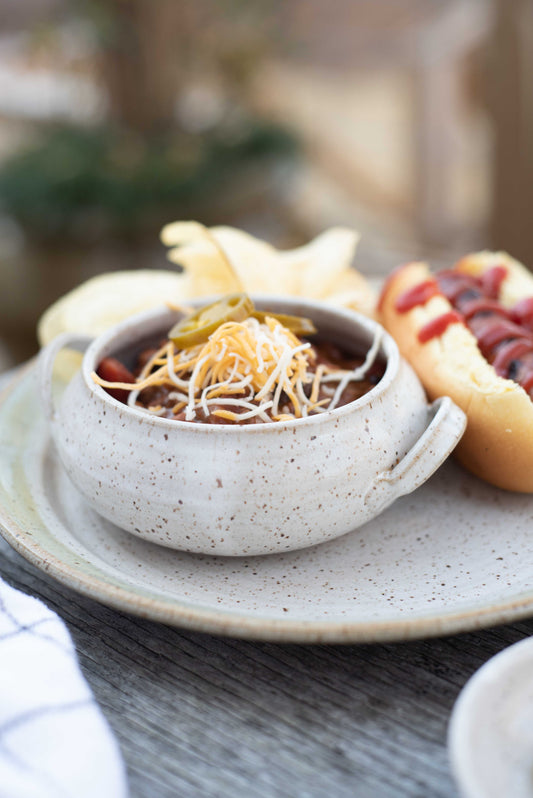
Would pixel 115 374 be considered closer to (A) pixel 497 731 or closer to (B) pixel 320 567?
(B) pixel 320 567

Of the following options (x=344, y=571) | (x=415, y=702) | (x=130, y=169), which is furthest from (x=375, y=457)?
(x=130, y=169)

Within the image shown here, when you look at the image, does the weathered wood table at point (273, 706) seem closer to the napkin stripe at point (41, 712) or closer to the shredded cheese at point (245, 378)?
the napkin stripe at point (41, 712)

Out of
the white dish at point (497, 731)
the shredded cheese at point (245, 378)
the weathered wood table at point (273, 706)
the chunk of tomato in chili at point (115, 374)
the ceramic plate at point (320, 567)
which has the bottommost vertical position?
the weathered wood table at point (273, 706)

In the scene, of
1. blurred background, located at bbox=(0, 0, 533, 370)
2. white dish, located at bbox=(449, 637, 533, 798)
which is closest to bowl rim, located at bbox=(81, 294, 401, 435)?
white dish, located at bbox=(449, 637, 533, 798)

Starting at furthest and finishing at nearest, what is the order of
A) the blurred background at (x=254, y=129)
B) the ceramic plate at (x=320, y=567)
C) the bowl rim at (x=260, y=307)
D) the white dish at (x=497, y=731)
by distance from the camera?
the blurred background at (x=254, y=129), the bowl rim at (x=260, y=307), the ceramic plate at (x=320, y=567), the white dish at (x=497, y=731)

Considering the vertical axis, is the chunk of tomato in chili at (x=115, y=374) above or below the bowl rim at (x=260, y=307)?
below

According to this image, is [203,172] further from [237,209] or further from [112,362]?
[112,362]

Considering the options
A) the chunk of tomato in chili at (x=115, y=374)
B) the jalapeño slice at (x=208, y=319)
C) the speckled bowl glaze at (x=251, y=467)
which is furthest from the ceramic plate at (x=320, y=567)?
the jalapeño slice at (x=208, y=319)
